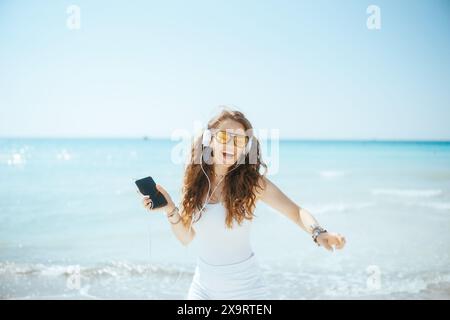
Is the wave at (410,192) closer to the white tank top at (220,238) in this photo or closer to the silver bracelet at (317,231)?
the silver bracelet at (317,231)

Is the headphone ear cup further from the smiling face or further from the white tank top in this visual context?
the white tank top

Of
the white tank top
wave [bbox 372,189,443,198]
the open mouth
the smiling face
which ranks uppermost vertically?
the smiling face

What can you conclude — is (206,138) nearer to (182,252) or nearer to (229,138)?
(229,138)

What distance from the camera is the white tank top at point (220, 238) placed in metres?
2.47

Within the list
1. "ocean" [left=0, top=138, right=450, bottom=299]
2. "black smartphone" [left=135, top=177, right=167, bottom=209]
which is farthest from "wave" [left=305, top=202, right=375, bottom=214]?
"black smartphone" [left=135, top=177, right=167, bottom=209]

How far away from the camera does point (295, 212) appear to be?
100 inches

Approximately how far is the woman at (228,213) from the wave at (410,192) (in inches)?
546

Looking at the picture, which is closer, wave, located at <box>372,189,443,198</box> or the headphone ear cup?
the headphone ear cup

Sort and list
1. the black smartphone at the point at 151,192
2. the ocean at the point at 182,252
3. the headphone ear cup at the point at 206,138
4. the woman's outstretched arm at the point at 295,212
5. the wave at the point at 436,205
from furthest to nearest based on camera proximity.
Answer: the wave at the point at 436,205 < the ocean at the point at 182,252 < the headphone ear cup at the point at 206,138 < the black smartphone at the point at 151,192 < the woman's outstretched arm at the point at 295,212

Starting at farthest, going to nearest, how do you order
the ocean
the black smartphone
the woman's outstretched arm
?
the ocean
the black smartphone
the woman's outstretched arm

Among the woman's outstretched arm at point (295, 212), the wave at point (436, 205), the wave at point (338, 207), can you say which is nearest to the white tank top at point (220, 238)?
the woman's outstretched arm at point (295, 212)

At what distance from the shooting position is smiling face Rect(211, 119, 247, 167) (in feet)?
8.24
